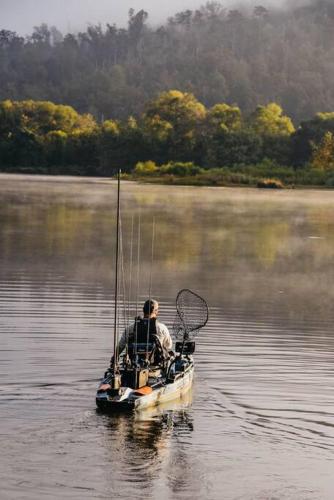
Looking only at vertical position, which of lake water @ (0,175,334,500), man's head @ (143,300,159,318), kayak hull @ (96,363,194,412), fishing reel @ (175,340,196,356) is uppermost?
man's head @ (143,300,159,318)

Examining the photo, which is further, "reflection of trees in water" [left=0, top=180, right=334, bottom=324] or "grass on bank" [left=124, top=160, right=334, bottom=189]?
"grass on bank" [left=124, top=160, right=334, bottom=189]

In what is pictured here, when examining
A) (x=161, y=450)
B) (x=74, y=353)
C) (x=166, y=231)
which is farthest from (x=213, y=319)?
(x=166, y=231)

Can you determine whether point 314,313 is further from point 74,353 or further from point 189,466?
point 189,466

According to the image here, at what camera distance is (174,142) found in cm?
12975

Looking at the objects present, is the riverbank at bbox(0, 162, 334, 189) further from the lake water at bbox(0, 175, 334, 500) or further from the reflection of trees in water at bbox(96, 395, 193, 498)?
the reflection of trees in water at bbox(96, 395, 193, 498)

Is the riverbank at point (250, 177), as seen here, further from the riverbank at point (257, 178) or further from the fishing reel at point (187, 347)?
the fishing reel at point (187, 347)

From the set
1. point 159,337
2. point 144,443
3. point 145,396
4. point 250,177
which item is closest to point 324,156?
point 250,177

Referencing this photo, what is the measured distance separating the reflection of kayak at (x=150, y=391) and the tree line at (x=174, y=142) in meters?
97.5

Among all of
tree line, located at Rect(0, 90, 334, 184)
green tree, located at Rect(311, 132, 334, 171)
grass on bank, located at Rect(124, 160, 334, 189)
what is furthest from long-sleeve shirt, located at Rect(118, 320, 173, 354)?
tree line, located at Rect(0, 90, 334, 184)

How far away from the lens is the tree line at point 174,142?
118 meters

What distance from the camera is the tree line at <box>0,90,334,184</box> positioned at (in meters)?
118

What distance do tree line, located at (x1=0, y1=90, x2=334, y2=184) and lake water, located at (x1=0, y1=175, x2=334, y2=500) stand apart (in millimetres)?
80226

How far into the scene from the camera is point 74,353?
18188 mm

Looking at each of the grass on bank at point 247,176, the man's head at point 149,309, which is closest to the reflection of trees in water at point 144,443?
the man's head at point 149,309
